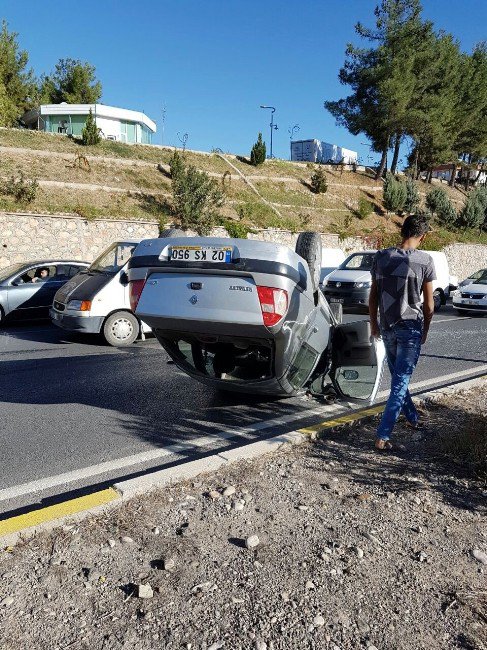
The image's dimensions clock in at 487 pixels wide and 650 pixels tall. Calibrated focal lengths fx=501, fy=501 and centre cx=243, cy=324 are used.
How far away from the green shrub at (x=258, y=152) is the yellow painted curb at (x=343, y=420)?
37604mm

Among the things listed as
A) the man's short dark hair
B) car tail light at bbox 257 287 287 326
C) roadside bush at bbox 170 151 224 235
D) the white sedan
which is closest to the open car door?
the man's short dark hair

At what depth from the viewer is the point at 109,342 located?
926cm

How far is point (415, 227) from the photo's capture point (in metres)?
4.11

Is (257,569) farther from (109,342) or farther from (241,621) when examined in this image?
(109,342)

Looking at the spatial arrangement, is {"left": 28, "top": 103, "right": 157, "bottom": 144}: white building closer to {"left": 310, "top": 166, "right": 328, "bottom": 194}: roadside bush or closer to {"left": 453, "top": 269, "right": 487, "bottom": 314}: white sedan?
{"left": 310, "top": 166, "right": 328, "bottom": 194}: roadside bush

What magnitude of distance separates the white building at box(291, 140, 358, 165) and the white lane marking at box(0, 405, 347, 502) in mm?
54457

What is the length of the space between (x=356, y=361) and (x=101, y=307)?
5.77 m

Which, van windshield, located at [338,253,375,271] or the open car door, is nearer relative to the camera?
the open car door

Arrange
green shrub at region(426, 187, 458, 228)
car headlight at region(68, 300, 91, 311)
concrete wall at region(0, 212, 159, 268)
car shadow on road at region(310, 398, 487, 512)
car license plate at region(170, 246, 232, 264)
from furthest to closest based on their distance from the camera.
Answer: green shrub at region(426, 187, 458, 228)
concrete wall at region(0, 212, 159, 268)
car headlight at region(68, 300, 91, 311)
car license plate at region(170, 246, 232, 264)
car shadow on road at region(310, 398, 487, 512)

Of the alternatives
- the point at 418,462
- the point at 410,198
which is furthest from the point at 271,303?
the point at 410,198

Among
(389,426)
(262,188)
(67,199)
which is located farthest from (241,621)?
(262,188)

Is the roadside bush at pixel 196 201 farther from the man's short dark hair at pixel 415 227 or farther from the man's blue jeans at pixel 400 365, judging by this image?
the man's blue jeans at pixel 400 365

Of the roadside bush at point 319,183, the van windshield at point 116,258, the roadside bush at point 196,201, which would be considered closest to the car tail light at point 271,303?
the van windshield at point 116,258

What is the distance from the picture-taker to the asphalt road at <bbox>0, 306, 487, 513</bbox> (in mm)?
3912
